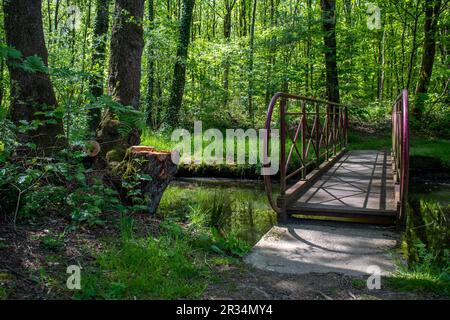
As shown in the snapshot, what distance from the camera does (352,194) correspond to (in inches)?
225

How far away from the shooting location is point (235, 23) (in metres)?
25.8

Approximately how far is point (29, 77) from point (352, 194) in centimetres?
416

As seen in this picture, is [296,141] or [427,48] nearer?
[296,141]

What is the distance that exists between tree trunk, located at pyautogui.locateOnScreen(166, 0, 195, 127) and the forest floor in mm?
9166

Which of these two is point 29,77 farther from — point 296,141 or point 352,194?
point 296,141

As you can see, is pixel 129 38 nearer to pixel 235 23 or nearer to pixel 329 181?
pixel 329 181

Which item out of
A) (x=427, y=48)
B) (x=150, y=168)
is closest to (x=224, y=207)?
(x=150, y=168)

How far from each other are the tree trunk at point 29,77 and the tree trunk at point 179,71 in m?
7.69

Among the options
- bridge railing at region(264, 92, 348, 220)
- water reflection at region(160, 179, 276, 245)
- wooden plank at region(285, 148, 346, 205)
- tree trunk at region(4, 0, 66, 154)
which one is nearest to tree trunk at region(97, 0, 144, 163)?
tree trunk at region(4, 0, 66, 154)

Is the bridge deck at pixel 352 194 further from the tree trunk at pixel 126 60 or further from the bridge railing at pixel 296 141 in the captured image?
the tree trunk at pixel 126 60

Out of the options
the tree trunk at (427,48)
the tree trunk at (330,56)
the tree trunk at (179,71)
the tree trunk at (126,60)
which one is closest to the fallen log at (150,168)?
the tree trunk at (126,60)

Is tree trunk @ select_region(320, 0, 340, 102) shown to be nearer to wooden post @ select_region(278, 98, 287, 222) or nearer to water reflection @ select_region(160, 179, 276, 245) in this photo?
water reflection @ select_region(160, 179, 276, 245)
